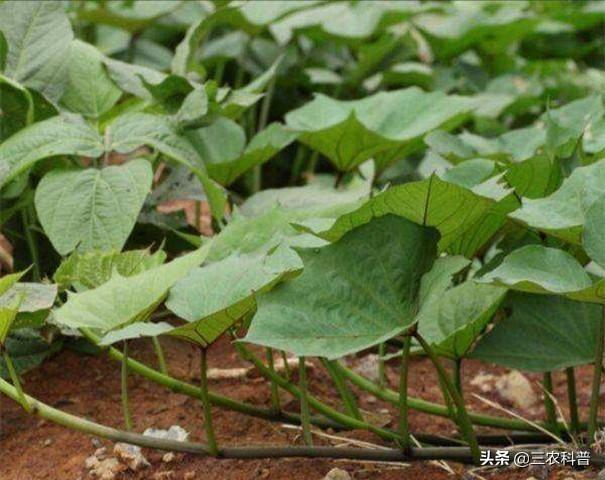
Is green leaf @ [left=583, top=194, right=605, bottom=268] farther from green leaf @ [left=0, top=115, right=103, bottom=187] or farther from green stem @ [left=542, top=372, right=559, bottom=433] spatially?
green leaf @ [left=0, top=115, right=103, bottom=187]

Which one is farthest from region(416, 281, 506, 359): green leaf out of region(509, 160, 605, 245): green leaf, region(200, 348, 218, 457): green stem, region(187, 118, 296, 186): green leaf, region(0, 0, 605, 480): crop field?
region(187, 118, 296, 186): green leaf

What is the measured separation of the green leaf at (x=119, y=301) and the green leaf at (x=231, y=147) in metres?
0.59

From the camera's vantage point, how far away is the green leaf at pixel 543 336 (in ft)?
4.21

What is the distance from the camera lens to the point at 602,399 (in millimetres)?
1611

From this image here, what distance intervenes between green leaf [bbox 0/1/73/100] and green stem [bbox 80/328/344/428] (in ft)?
1.62

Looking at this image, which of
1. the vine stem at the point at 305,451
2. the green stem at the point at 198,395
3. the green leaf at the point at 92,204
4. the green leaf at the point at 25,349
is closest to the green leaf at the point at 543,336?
the vine stem at the point at 305,451

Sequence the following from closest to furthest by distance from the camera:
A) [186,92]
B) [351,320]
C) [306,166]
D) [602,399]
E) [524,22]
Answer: [351,320]
[602,399]
[186,92]
[306,166]
[524,22]

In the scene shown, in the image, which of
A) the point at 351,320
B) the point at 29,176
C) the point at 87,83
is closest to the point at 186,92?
the point at 87,83

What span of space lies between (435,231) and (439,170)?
623 mm

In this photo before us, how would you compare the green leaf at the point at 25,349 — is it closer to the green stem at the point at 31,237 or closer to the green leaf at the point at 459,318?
the green stem at the point at 31,237

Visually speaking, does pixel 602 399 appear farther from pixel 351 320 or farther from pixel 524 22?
pixel 524 22

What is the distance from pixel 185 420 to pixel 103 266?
0.28m

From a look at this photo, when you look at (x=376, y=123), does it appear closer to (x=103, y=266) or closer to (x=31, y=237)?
(x=31, y=237)

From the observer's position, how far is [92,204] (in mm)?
1452
